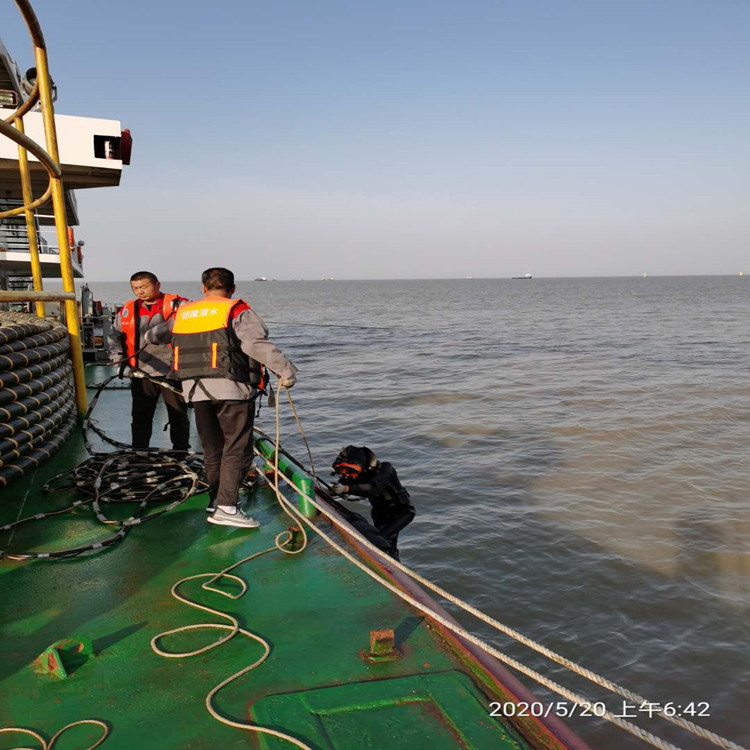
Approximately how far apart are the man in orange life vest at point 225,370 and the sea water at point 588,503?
3.37 metres

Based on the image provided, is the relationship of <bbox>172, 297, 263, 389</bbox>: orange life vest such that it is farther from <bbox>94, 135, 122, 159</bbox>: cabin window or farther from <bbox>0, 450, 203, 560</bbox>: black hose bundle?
<bbox>94, 135, 122, 159</bbox>: cabin window

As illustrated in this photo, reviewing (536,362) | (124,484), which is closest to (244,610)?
(124,484)

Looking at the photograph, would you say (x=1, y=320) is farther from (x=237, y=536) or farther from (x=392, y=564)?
(x=392, y=564)

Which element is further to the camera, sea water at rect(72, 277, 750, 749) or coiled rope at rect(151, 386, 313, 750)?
sea water at rect(72, 277, 750, 749)

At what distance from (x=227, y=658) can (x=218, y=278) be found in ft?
8.14

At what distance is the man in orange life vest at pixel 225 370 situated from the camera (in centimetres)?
405

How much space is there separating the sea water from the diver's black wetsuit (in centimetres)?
126

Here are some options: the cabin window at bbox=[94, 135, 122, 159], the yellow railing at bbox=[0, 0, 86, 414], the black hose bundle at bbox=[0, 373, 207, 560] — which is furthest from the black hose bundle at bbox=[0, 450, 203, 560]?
the cabin window at bbox=[94, 135, 122, 159]

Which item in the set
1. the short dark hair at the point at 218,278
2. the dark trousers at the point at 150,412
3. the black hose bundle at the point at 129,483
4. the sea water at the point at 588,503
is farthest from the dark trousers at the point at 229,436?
the sea water at the point at 588,503

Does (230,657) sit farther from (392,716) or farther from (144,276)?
(144,276)

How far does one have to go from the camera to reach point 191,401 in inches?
168

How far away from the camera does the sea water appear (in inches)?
225

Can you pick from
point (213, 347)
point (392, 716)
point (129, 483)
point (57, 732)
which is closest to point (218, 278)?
point (213, 347)

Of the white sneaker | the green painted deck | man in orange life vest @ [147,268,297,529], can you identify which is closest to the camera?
the green painted deck
